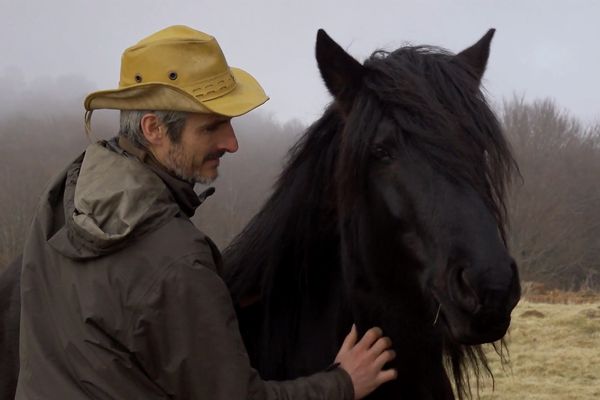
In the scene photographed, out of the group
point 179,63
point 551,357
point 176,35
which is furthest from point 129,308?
point 551,357

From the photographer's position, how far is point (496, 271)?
186 cm

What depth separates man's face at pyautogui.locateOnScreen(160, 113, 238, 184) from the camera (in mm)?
2068

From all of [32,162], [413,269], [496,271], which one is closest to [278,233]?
[413,269]

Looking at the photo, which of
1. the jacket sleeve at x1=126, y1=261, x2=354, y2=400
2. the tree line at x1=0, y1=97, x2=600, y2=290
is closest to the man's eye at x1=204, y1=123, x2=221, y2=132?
the jacket sleeve at x1=126, y1=261, x2=354, y2=400

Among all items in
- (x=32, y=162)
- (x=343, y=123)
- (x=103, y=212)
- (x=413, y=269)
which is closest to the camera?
(x=103, y=212)

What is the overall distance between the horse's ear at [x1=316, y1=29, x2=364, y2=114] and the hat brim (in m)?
0.40

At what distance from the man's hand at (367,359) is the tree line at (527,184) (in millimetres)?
19558

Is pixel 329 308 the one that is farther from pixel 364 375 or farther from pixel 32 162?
pixel 32 162

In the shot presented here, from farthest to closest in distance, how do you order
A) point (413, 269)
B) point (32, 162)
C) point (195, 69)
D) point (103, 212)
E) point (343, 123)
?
point (32, 162) < point (343, 123) < point (413, 269) < point (195, 69) < point (103, 212)

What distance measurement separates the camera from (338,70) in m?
2.54

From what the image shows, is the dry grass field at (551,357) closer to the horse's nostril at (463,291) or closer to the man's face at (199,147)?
the horse's nostril at (463,291)

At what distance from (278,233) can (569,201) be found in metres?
29.1

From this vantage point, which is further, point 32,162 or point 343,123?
Result: point 32,162

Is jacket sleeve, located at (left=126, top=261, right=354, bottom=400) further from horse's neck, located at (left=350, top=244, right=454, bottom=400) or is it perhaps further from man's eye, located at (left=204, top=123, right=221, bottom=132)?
horse's neck, located at (left=350, top=244, right=454, bottom=400)
